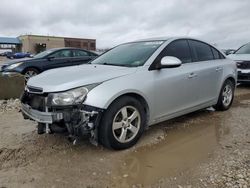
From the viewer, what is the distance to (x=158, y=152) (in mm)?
3857

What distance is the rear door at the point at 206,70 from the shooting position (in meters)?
5.07

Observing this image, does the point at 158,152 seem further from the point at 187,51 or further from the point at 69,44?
the point at 69,44

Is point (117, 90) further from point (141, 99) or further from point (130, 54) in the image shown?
point (130, 54)

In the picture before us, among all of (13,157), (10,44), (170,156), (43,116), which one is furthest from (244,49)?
(10,44)

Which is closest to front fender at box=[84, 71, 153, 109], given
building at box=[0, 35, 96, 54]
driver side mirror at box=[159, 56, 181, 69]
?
driver side mirror at box=[159, 56, 181, 69]

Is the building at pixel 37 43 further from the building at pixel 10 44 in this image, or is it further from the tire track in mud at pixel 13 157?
the tire track in mud at pixel 13 157

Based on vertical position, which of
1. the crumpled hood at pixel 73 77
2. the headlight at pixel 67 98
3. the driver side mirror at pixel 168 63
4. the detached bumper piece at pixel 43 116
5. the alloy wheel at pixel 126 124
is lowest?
the alloy wheel at pixel 126 124

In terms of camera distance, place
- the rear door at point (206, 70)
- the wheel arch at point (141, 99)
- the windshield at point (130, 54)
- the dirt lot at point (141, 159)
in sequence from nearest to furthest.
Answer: the dirt lot at point (141, 159), the wheel arch at point (141, 99), the windshield at point (130, 54), the rear door at point (206, 70)

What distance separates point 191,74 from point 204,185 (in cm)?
230

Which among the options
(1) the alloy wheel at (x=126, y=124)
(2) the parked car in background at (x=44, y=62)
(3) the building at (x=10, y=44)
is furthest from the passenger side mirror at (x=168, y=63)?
(3) the building at (x=10, y=44)

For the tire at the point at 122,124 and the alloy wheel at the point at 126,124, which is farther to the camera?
the alloy wheel at the point at 126,124

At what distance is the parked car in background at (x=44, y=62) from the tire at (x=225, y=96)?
635 centimetres

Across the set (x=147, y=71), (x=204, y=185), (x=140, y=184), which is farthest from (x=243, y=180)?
(x=147, y=71)

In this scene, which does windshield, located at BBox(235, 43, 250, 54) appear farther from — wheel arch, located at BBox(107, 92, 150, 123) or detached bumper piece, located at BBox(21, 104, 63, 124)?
detached bumper piece, located at BBox(21, 104, 63, 124)
